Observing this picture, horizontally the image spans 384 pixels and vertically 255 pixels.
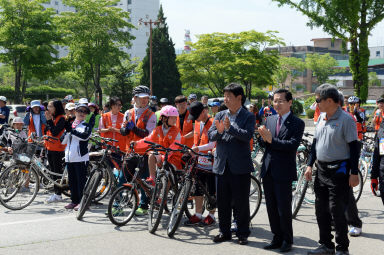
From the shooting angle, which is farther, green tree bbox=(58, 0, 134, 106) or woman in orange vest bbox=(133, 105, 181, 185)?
green tree bbox=(58, 0, 134, 106)

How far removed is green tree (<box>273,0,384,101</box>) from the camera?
106 ft

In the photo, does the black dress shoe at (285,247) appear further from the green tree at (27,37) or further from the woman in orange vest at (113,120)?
the green tree at (27,37)

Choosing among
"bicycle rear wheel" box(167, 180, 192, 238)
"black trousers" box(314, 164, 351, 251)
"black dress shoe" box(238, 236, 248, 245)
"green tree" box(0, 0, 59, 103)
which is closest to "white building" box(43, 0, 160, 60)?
"green tree" box(0, 0, 59, 103)

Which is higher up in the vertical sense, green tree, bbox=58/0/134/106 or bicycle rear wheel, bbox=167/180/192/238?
green tree, bbox=58/0/134/106

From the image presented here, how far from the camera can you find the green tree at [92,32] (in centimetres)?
3806

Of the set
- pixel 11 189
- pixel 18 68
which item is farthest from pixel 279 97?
pixel 18 68

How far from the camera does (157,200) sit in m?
6.18

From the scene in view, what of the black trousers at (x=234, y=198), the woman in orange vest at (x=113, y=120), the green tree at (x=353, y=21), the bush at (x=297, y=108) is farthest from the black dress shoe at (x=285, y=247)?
the bush at (x=297, y=108)

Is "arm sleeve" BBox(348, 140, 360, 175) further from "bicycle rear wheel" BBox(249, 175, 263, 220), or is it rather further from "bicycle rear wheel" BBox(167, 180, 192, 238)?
"bicycle rear wheel" BBox(167, 180, 192, 238)

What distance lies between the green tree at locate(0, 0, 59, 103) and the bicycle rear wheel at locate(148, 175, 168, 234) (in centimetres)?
3068

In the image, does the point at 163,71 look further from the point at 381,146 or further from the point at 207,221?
the point at 381,146

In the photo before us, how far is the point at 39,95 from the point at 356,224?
53.7 m

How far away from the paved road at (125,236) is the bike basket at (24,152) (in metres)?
0.87

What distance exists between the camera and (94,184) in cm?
683
